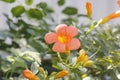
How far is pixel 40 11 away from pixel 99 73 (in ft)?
1.03

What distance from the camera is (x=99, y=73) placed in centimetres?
73

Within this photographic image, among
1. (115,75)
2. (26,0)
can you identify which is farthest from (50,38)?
(26,0)

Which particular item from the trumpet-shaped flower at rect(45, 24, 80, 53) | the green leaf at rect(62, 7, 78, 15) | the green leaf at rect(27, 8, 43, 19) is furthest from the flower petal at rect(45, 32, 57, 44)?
the green leaf at rect(62, 7, 78, 15)

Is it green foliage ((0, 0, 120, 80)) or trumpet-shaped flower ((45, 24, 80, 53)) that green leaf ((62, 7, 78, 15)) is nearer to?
green foliage ((0, 0, 120, 80))

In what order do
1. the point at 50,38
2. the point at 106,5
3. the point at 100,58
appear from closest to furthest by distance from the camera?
the point at 50,38
the point at 100,58
the point at 106,5

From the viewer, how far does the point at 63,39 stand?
0.60 meters

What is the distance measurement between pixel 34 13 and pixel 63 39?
39cm

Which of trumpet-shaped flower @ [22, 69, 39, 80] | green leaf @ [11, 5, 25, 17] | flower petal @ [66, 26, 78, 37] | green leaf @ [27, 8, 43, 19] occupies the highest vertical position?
green leaf @ [11, 5, 25, 17]

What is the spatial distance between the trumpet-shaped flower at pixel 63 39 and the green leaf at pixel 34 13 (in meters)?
0.36

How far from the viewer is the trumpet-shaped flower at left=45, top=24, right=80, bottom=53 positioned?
1.91 ft

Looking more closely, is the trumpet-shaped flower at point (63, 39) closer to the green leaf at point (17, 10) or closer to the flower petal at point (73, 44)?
the flower petal at point (73, 44)

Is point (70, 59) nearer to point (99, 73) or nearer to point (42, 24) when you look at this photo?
point (99, 73)

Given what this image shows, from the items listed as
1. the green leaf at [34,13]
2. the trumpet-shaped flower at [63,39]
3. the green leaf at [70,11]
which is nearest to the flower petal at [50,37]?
the trumpet-shaped flower at [63,39]

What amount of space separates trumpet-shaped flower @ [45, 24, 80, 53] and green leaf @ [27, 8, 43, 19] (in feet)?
1.19
